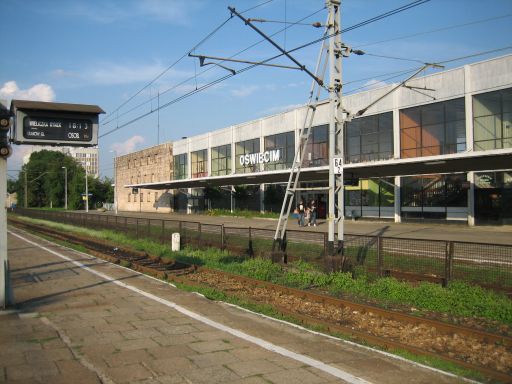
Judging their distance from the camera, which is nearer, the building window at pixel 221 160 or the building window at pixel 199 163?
the building window at pixel 221 160

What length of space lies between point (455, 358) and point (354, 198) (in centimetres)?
3394

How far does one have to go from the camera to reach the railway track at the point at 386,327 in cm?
670

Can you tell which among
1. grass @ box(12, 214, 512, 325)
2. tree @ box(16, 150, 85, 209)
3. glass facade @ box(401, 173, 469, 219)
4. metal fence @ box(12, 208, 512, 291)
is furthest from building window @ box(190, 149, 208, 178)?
tree @ box(16, 150, 85, 209)

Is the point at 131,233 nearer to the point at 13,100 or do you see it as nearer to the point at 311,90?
the point at 311,90

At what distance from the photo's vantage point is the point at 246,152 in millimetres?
53000

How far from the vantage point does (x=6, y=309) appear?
8.85m

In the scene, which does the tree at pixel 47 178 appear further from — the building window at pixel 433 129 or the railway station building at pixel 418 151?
the building window at pixel 433 129

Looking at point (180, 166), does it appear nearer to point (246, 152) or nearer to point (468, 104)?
point (246, 152)

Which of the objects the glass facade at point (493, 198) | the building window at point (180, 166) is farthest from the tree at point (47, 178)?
the glass facade at point (493, 198)

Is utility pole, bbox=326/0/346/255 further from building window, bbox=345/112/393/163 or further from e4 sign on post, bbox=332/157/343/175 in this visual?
building window, bbox=345/112/393/163

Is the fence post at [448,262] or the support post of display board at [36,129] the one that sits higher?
the support post of display board at [36,129]

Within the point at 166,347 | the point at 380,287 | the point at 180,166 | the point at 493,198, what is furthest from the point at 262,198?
the point at 166,347

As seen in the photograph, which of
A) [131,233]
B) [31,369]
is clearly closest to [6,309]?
[31,369]

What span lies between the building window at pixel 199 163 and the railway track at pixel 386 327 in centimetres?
4837
